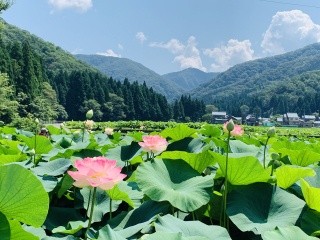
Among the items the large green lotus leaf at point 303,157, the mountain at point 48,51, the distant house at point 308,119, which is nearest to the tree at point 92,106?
the mountain at point 48,51

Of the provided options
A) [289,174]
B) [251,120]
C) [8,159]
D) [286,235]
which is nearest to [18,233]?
[286,235]

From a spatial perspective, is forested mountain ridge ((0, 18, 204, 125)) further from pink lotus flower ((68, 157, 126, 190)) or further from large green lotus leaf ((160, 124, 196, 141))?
pink lotus flower ((68, 157, 126, 190))

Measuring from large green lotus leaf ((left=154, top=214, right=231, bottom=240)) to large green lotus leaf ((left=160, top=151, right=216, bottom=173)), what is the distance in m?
0.37

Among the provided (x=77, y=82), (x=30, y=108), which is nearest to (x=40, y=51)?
(x=77, y=82)

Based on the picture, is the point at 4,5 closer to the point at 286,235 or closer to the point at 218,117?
the point at 286,235

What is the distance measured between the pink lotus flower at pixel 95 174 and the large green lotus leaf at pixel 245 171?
389 millimetres

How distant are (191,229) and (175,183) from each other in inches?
12.6

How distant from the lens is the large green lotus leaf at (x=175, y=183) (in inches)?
43.7

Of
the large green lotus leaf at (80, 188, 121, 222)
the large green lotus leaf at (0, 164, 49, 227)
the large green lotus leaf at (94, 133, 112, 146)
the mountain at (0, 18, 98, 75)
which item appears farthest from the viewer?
the mountain at (0, 18, 98, 75)

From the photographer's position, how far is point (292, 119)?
92812 mm

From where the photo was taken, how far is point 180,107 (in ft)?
220

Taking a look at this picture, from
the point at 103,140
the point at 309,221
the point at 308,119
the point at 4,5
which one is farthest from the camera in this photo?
the point at 308,119

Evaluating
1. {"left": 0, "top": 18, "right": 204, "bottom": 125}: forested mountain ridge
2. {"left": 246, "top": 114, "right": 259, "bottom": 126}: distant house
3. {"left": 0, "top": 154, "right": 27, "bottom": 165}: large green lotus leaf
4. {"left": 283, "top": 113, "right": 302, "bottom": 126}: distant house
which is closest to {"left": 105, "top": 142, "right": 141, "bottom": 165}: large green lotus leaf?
{"left": 0, "top": 154, "right": 27, "bottom": 165}: large green lotus leaf

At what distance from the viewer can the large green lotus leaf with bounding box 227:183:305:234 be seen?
1.08 meters
